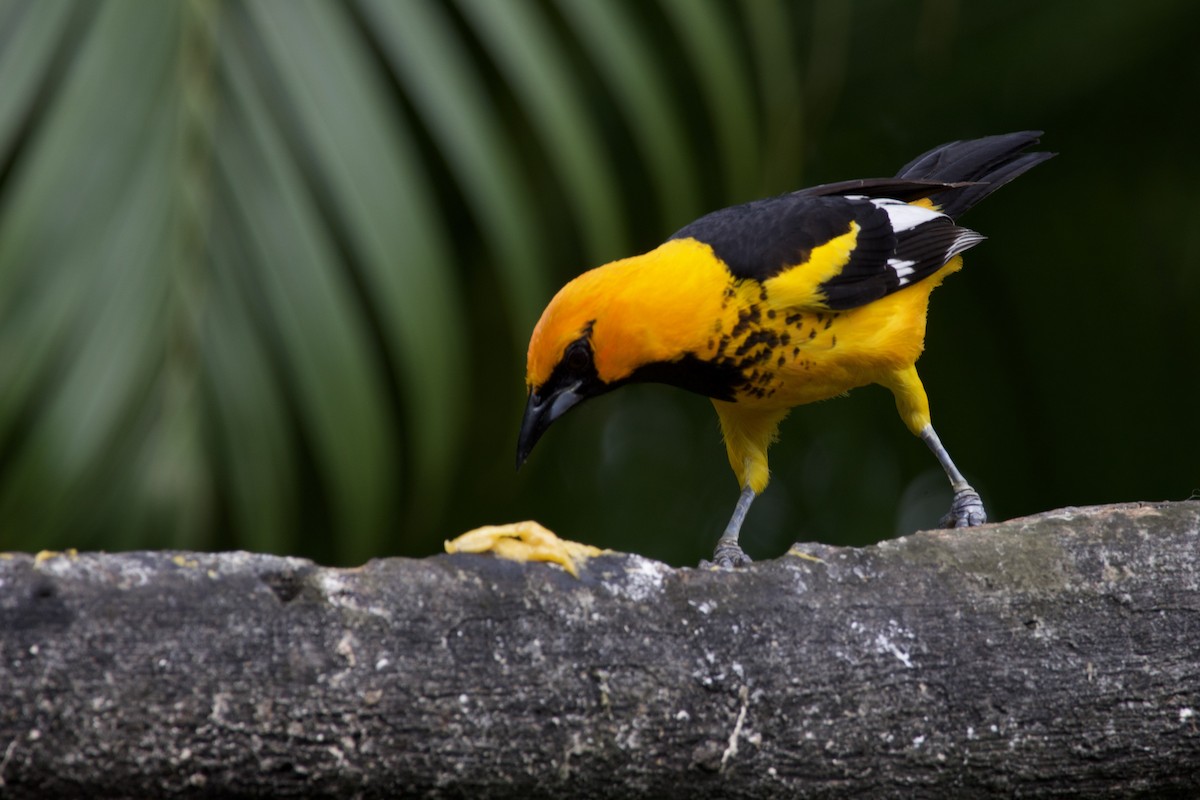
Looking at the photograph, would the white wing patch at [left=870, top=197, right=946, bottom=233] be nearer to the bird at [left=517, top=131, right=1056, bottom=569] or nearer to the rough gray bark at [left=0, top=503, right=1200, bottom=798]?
the bird at [left=517, top=131, right=1056, bottom=569]

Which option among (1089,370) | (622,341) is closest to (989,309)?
(1089,370)

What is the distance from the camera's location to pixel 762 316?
343 centimetres

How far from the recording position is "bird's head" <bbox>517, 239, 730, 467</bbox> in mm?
3229

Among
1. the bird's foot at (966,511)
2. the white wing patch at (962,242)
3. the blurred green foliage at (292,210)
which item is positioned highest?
the blurred green foliage at (292,210)

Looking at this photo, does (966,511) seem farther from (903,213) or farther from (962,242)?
(903,213)

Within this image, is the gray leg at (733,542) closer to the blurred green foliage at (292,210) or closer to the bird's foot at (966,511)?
the bird's foot at (966,511)

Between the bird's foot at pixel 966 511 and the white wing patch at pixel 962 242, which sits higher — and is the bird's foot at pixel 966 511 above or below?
below

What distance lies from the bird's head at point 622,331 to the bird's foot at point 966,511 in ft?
2.93

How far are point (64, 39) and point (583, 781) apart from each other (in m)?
1.68

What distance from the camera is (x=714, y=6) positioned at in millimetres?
3105

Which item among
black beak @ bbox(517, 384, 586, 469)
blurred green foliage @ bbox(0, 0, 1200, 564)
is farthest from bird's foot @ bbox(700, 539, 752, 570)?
blurred green foliage @ bbox(0, 0, 1200, 564)

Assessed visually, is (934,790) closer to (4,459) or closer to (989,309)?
(4,459)

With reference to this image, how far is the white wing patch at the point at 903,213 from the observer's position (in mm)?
3889

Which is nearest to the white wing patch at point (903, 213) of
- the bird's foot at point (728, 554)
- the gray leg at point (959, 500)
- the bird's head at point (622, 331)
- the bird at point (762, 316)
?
the bird at point (762, 316)
